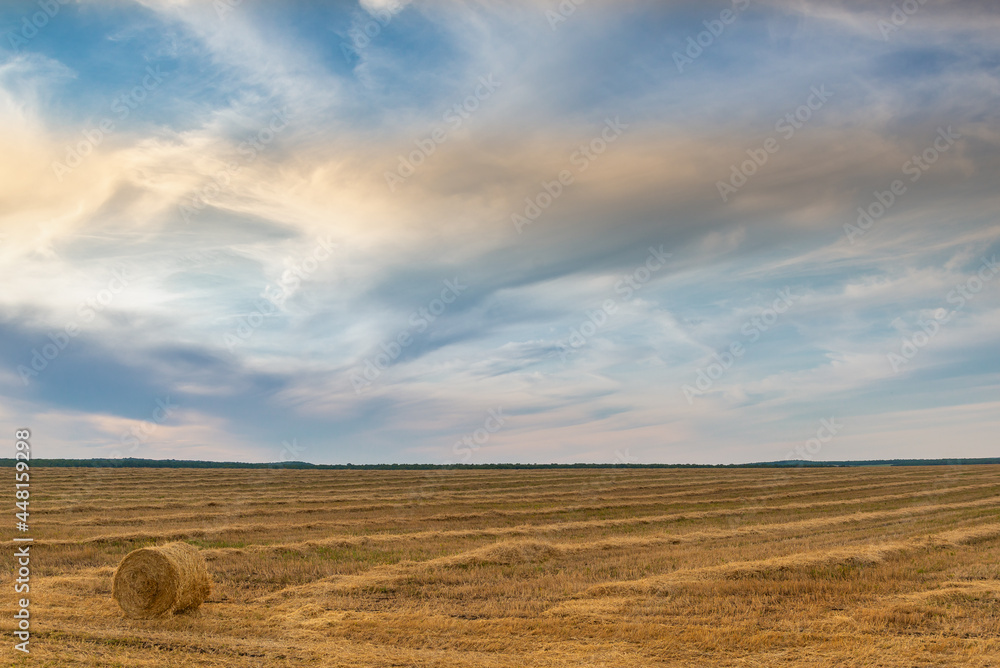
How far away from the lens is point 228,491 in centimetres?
4469

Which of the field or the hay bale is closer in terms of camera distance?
the field

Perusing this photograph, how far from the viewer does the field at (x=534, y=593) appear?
1016cm

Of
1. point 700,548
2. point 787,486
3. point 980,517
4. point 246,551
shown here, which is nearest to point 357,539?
point 246,551

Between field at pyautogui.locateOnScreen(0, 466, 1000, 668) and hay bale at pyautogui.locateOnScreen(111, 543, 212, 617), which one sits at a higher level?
hay bale at pyautogui.locateOnScreen(111, 543, 212, 617)

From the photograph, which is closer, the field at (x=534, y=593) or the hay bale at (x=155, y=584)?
the field at (x=534, y=593)

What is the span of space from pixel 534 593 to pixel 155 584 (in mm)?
7188

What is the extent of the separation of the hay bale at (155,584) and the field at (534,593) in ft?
0.97

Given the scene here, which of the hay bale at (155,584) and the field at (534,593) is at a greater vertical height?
the hay bale at (155,584)

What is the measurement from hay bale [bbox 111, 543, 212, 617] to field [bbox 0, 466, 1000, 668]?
0.30m

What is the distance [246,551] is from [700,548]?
42.1 ft

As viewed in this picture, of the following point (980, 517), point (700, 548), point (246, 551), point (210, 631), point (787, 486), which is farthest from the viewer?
point (787, 486)

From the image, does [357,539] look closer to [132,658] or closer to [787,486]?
[132,658]

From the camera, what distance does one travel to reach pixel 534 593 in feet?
45.5

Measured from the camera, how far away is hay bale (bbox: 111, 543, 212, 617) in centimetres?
1249
